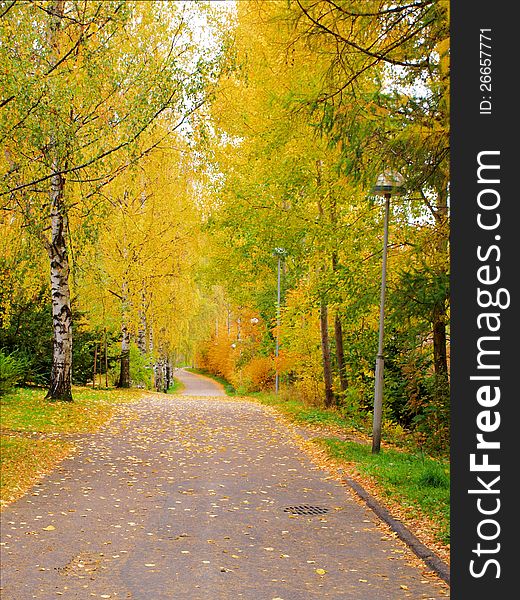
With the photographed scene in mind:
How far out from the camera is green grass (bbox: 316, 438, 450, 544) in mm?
7387

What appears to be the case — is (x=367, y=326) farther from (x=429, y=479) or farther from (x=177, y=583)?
(x=177, y=583)

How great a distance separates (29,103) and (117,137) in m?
3.50

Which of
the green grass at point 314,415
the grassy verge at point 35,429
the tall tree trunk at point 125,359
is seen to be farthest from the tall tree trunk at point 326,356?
the tall tree trunk at point 125,359

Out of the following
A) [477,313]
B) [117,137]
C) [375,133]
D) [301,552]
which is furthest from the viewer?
[117,137]

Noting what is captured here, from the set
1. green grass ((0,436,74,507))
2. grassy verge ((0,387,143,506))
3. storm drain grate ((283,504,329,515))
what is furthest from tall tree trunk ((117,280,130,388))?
storm drain grate ((283,504,329,515))

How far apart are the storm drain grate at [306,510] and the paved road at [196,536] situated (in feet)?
0.28

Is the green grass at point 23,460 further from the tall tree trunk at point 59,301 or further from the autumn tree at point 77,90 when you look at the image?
the tall tree trunk at point 59,301

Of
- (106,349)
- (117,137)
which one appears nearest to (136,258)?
(106,349)

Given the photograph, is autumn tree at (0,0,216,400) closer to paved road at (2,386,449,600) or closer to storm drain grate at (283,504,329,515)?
paved road at (2,386,449,600)

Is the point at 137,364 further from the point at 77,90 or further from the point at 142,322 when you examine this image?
the point at 77,90

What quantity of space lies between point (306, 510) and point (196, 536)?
66.0 inches

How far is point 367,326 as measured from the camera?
1762cm

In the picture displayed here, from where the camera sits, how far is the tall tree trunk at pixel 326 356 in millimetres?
18609

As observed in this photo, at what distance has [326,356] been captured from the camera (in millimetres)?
19094
